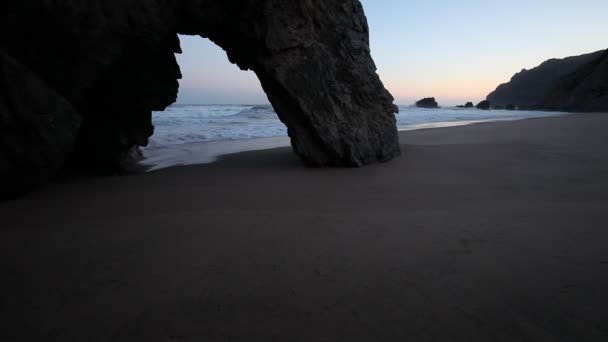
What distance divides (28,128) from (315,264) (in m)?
3.35

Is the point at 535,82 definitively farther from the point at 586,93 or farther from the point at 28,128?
the point at 28,128

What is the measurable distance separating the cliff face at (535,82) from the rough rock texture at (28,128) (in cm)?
8712

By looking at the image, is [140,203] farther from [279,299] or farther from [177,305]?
[279,299]

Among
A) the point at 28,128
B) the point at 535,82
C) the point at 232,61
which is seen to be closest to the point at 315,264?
the point at 28,128

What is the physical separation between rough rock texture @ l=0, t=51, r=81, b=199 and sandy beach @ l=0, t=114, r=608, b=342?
1.11 feet

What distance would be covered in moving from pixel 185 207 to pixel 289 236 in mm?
1296

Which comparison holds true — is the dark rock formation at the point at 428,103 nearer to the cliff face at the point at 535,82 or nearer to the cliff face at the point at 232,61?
the cliff face at the point at 535,82

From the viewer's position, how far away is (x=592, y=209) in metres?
2.41

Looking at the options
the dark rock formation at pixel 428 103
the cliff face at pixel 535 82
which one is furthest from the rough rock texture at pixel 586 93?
the cliff face at pixel 535 82

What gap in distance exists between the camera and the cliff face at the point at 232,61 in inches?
140

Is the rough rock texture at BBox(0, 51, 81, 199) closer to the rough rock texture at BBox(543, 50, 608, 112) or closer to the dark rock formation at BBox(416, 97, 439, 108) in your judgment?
the rough rock texture at BBox(543, 50, 608, 112)

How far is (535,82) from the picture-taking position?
8125 cm

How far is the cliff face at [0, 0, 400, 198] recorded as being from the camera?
3.56 metres

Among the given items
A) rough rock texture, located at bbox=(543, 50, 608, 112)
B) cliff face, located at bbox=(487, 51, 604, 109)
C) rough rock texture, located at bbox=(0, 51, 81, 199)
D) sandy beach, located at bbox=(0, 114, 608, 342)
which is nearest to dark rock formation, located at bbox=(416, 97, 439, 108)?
rough rock texture, located at bbox=(543, 50, 608, 112)
